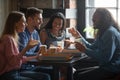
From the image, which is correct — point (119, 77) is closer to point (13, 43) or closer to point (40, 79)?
point (40, 79)

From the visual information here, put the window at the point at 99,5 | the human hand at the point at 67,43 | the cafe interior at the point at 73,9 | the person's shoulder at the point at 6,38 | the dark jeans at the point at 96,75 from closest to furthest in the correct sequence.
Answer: the person's shoulder at the point at 6,38 → the dark jeans at the point at 96,75 → the human hand at the point at 67,43 → the cafe interior at the point at 73,9 → the window at the point at 99,5

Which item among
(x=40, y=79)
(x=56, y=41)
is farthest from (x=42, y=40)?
(x=40, y=79)

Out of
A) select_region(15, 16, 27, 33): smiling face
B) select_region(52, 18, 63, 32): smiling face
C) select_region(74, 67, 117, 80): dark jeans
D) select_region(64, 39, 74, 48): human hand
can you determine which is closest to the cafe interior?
select_region(52, 18, 63, 32): smiling face

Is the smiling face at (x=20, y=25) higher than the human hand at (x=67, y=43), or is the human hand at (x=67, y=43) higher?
the smiling face at (x=20, y=25)

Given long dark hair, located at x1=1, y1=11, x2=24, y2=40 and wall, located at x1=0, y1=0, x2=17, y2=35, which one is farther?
wall, located at x1=0, y1=0, x2=17, y2=35

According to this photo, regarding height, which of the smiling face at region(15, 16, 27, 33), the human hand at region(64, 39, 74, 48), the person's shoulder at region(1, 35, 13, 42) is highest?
the smiling face at region(15, 16, 27, 33)

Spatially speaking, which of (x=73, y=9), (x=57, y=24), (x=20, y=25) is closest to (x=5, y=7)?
(x=73, y=9)

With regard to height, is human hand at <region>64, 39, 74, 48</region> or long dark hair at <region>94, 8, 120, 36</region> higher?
long dark hair at <region>94, 8, 120, 36</region>

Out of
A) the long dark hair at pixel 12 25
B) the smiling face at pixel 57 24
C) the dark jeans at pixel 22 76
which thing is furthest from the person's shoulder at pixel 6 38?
the smiling face at pixel 57 24

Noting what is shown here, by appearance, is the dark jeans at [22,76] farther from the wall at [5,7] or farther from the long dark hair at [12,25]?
the wall at [5,7]

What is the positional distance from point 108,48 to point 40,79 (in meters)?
0.76

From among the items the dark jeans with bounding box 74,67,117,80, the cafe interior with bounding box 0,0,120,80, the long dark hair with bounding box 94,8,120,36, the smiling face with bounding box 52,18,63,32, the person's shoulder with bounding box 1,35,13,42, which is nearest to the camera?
the person's shoulder with bounding box 1,35,13,42

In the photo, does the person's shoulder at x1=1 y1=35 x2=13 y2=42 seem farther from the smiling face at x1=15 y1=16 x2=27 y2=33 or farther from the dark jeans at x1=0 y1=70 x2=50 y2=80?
the dark jeans at x1=0 y1=70 x2=50 y2=80

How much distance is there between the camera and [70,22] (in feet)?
14.5
